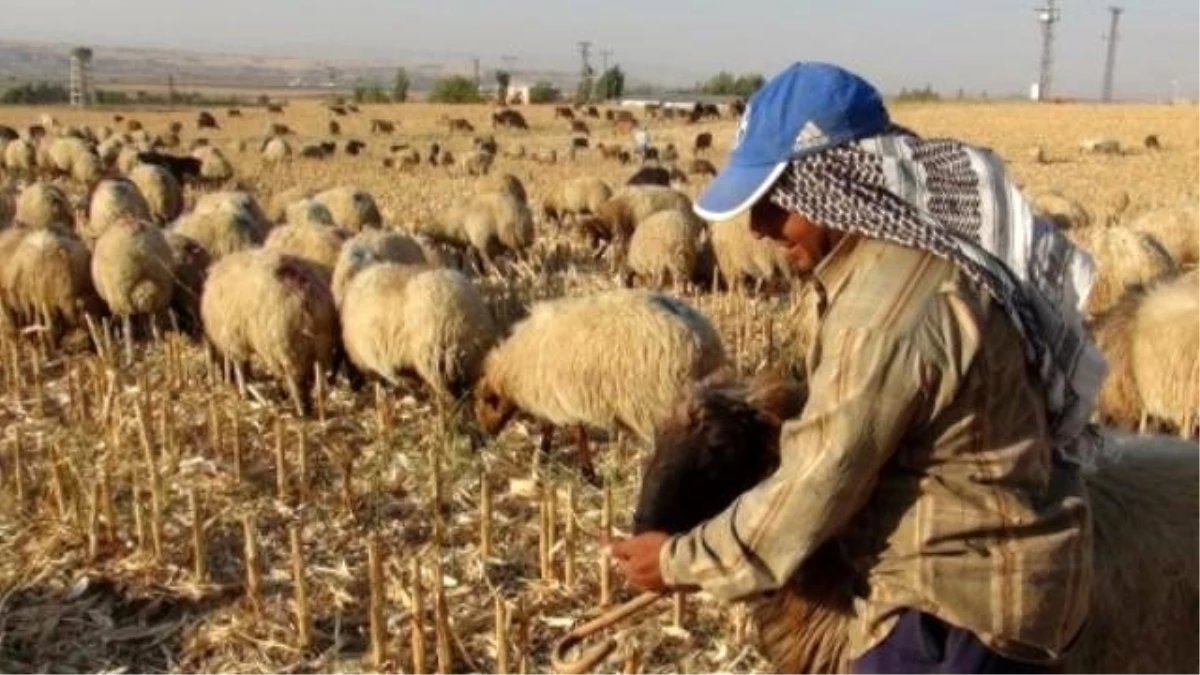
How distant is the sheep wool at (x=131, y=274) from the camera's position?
10.6 m

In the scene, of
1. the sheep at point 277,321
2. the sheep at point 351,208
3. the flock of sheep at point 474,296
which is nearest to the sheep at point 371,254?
the flock of sheep at point 474,296

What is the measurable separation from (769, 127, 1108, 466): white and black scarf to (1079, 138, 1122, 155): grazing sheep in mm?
35727

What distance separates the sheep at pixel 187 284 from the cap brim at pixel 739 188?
9.20m

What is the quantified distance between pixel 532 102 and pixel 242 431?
66.6 m

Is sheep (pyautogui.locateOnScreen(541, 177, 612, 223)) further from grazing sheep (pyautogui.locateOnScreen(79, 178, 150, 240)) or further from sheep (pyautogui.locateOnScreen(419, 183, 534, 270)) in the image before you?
grazing sheep (pyautogui.locateOnScreen(79, 178, 150, 240))

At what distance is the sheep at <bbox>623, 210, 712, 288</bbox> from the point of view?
1329 cm

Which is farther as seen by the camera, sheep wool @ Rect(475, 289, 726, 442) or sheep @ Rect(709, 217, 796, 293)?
sheep @ Rect(709, 217, 796, 293)

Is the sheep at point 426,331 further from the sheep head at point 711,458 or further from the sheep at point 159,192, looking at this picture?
the sheep at point 159,192

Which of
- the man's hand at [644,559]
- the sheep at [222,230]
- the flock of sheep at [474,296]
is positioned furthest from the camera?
the sheep at [222,230]

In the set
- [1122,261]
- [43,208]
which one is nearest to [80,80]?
[43,208]

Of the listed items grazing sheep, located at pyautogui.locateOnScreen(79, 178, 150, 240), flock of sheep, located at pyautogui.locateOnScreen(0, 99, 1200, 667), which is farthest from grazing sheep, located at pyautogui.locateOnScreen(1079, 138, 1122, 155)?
grazing sheep, located at pyautogui.locateOnScreen(79, 178, 150, 240)

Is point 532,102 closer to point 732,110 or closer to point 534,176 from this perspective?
point 732,110

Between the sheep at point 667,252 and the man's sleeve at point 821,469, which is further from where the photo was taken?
the sheep at point 667,252

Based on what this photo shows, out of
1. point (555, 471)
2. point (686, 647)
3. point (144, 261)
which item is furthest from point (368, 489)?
point (144, 261)
